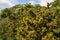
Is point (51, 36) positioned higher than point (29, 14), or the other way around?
point (29, 14)

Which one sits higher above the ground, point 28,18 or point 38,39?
point 28,18

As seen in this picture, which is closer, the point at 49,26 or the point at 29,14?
the point at 49,26

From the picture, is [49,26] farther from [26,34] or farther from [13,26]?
[13,26]

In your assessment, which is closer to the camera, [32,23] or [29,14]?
[32,23]

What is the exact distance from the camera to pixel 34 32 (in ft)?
76.4

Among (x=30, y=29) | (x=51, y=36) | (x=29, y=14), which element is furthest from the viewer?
(x=29, y=14)

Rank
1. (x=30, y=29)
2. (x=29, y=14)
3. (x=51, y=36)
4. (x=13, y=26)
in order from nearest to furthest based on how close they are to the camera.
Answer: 1. (x=51, y=36)
2. (x=30, y=29)
3. (x=29, y=14)
4. (x=13, y=26)

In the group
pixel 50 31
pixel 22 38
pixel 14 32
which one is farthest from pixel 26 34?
pixel 14 32

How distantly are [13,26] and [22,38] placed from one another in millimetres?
5626

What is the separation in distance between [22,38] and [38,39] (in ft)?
5.19

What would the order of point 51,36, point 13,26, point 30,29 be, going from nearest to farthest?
point 51,36, point 30,29, point 13,26

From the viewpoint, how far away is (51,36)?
2266 centimetres

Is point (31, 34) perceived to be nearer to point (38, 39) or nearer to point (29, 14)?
point (38, 39)

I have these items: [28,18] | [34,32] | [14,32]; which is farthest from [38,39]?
[14,32]
